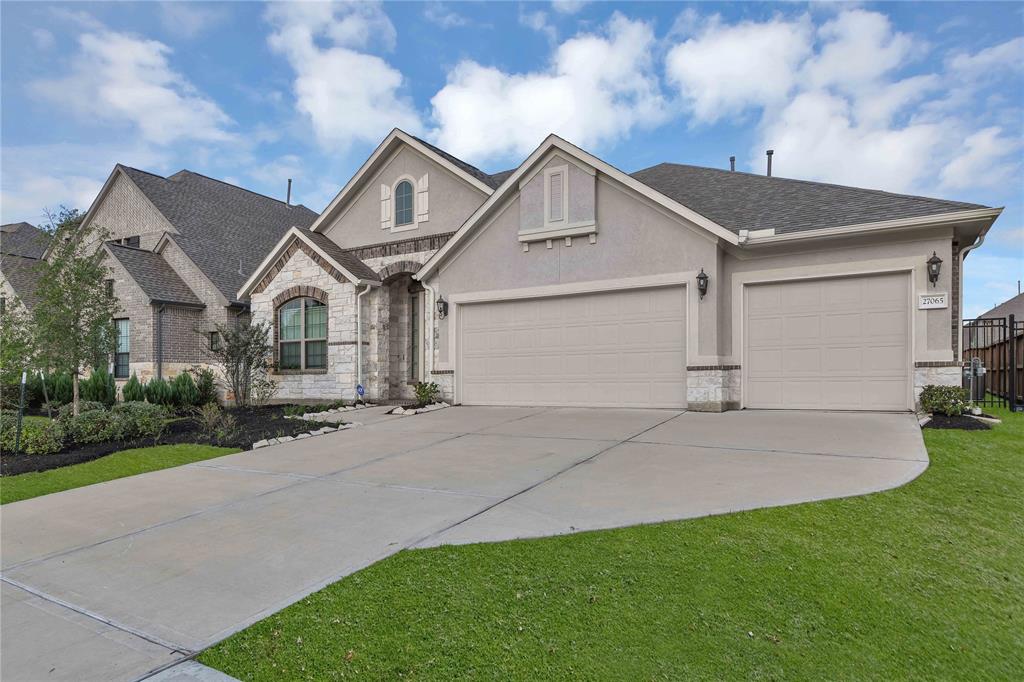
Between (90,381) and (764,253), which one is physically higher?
(764,253)

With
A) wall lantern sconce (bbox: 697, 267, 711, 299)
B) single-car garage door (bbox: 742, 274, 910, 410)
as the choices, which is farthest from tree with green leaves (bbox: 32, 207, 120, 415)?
single-car garage door (bbox: 742, 274, 910, 410)

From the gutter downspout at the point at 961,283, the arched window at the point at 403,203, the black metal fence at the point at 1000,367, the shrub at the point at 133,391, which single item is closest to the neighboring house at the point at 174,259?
the shrub at the point at 133,391

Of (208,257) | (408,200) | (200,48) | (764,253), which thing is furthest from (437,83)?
(208,257)

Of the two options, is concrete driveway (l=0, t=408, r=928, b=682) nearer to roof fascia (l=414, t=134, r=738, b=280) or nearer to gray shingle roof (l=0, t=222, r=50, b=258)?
roof fascia (l=414, t=134, r=738, b=280)

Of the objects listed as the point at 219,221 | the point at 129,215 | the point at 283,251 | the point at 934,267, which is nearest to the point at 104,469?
the point at 283,251

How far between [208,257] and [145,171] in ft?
20.4

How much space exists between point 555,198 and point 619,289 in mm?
2515

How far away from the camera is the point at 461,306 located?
13344mm

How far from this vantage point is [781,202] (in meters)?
11.4

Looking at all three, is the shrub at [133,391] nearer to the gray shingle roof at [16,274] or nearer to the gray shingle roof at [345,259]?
the gray shingle roof at [345,259]

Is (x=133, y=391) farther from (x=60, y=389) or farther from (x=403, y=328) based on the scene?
(x=403, y=328)

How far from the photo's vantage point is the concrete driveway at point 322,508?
324 centimetres

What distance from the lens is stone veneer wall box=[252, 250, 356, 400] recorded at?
1432 centimetres

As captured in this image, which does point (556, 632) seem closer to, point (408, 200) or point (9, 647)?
point (9, 647)
